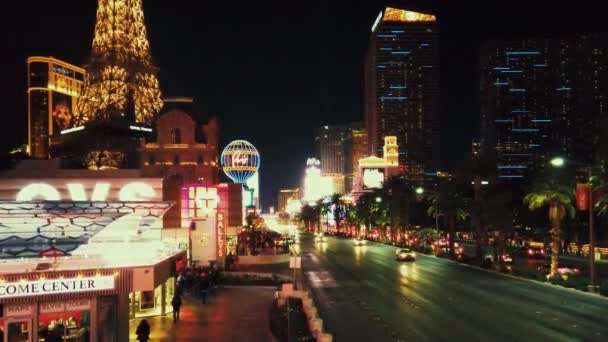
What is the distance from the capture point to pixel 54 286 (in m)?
18.6

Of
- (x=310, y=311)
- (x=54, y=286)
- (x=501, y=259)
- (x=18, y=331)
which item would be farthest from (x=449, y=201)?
(x=18, y=331)

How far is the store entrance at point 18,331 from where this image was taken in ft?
60.1

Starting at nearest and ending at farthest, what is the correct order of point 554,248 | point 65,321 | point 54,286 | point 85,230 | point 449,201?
point 54,286 → point 65,321 → point 85,230 → point 554,248 → point 449,201

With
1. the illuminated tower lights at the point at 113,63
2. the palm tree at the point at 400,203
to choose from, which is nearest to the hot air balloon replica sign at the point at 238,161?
the palm tree at the point at 400,203

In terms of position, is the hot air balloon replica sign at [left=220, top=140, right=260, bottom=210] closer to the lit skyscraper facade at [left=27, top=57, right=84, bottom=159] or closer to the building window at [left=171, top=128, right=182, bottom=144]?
the building window at [left=171, top=128, right=182, bottom=144]

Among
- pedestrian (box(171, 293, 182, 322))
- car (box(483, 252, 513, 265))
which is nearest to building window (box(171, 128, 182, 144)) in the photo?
car (box(483, 252, 513, 265))

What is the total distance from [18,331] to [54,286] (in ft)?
5.00

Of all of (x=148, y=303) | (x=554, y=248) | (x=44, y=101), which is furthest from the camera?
(x=44, y=101)

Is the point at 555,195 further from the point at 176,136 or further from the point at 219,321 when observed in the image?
the point at 176,136

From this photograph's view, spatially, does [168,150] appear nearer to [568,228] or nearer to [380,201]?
[380,201]

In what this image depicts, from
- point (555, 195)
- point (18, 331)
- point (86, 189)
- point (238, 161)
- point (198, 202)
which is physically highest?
point (238, 161)

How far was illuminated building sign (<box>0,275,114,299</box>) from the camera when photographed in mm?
18047

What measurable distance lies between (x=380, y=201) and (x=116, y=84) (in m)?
65.1

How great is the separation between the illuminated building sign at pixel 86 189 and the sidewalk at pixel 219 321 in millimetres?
6575
